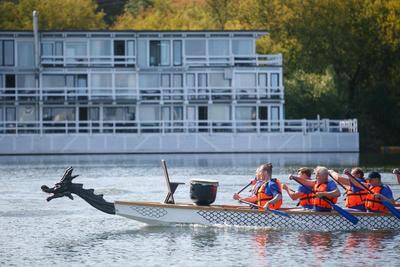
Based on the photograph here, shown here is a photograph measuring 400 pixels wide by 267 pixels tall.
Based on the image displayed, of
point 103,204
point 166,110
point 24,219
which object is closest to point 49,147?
point 166,110

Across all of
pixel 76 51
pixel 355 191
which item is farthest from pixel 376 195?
pixel 76 51

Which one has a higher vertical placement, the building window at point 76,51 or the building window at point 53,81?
the building window at point 76,51

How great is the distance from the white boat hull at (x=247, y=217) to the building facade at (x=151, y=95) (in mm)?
42357

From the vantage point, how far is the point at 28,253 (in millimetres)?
26438

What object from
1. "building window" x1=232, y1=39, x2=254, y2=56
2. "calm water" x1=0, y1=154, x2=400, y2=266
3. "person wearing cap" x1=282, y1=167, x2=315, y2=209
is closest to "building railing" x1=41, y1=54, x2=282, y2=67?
"building window" x1=232, y1=39, x2=254, y2=56

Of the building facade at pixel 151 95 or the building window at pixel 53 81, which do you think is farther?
the building window at pixel 53 81

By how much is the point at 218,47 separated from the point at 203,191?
48.6 metres

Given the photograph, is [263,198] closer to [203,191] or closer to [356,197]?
[203,191]

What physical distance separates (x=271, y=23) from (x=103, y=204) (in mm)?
61641

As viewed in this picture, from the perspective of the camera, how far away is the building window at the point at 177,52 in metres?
76.8

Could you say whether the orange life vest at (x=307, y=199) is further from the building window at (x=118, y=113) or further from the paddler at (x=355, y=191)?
the building window at (x=118, y=113)

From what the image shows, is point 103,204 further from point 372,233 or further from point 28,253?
point 372,233

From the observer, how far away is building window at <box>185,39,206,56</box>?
252ft

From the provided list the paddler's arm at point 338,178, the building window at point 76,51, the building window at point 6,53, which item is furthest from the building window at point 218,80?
the paddler's arm at point 338,178
